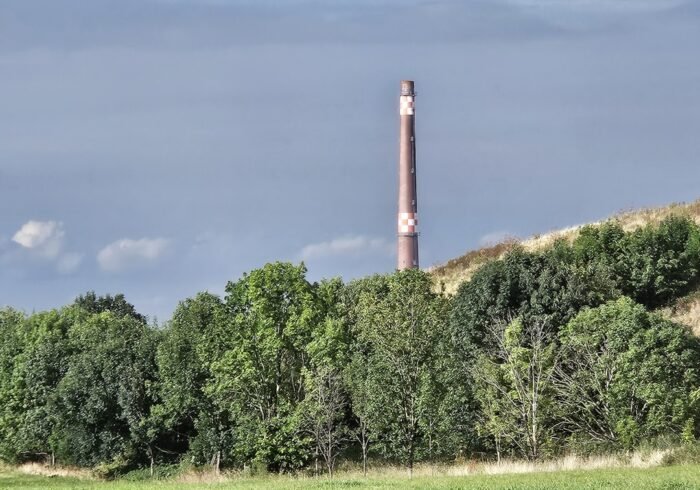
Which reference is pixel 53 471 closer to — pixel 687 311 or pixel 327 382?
pixel 327 382

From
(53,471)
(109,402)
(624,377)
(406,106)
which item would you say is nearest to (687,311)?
(624,377)

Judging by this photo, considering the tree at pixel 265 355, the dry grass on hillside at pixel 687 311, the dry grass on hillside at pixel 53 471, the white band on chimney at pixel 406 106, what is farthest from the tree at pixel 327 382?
the white band on chimney at pixel 406 106

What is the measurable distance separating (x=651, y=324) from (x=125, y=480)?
107 ft

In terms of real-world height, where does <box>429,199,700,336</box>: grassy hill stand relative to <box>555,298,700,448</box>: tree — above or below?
above

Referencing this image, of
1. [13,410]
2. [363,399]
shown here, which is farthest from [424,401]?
[13,410]

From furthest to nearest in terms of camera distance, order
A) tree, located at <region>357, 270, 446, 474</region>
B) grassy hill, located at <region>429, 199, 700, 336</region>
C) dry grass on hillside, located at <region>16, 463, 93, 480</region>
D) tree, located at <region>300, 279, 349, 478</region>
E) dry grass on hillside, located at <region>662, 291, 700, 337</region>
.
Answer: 1. grassy hill, located at <region>429, 199, 700, 336</region>
2. dry grass on hillside, located at <region>16, 463, 93, 480</region>
3. dry grass on hillside, located at <region>662, 291, 700, 337</region>
4. tree, located at <region>300, 279, 349, 478</region>
5. tree, located at <region>357, 270, 446, 474</region>

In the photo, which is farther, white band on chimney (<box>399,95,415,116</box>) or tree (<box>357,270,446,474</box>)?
white band on chimney (<box>399,95,415,116</box>)

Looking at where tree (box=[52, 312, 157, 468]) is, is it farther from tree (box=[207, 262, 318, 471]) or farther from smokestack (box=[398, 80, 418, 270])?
smokestack (box=[398, 80, 418, 270])

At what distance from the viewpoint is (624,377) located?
62.8 m

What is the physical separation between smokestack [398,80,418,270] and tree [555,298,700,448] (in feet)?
107

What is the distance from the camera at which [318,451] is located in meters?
68.9

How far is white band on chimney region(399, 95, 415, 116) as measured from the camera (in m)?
99.9

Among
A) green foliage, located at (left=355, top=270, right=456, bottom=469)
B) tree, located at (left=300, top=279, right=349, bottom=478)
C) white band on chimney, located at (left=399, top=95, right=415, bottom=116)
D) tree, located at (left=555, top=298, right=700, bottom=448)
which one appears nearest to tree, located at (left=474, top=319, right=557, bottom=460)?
tree, located at (left=555, top=298, right=700, bottom=448)

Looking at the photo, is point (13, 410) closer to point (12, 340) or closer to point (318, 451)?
point (12, 340)
